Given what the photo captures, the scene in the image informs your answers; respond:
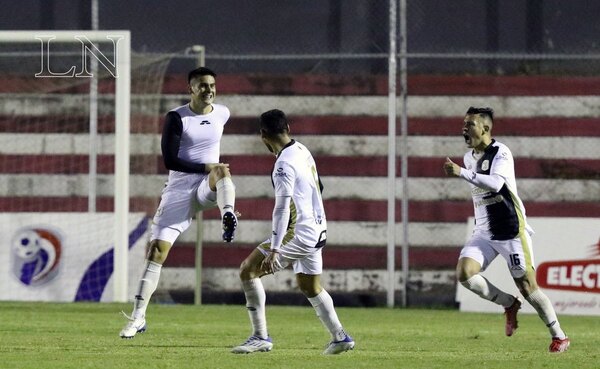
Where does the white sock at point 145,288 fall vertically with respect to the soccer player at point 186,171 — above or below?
below

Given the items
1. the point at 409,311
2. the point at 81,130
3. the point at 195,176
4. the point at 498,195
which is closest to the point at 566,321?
the point at 409,311

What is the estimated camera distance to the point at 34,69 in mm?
21312

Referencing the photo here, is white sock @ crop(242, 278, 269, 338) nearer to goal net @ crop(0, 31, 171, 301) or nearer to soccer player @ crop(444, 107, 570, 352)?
soccer player @ crop(444, 107, 570, 352)

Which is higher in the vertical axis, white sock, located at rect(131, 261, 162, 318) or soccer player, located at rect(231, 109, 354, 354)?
soccer player, located at rect(231, 109, 354, 354)

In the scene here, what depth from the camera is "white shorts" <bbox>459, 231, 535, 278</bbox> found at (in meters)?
12.7

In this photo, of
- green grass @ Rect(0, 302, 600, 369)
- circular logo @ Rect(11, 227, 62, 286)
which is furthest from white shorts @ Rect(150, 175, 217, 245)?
circular logo @ Rect(11, 227, 62, 286)

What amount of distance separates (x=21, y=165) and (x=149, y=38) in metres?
2.83

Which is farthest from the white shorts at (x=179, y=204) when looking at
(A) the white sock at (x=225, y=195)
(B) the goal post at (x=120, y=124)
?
(B) the goal post at (x=120, y=124)

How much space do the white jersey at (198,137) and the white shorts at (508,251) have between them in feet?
8.08

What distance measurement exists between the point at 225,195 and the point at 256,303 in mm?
1391

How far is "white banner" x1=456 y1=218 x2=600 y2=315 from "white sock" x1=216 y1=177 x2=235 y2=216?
252 inches

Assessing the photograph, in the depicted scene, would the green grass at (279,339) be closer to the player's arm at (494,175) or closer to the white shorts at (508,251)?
the white shorts at (508,251)
